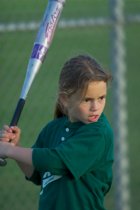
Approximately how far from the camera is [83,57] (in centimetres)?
364

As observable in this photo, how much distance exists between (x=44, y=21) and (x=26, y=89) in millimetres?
380

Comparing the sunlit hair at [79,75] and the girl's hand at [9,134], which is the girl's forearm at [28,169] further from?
the sunlit hair at [79,75]

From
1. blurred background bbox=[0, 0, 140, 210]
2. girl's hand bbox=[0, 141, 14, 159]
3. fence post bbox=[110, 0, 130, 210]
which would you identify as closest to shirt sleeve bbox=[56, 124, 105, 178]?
girl's hand bbox=[0, 141, 14, 159]

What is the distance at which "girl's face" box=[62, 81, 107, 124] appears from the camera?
348 cm

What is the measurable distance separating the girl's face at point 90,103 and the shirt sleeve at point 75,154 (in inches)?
2.3

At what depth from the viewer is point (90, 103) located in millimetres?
3480

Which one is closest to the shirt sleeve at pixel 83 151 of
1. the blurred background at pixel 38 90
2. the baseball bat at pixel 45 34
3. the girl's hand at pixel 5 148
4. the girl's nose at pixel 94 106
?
the girl's nose at pixel 94 106

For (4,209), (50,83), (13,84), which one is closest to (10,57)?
(50,83)

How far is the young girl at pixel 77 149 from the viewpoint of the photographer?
3.47m

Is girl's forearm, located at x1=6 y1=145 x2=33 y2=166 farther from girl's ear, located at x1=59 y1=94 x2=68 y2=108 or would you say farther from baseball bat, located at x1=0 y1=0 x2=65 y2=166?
baseball bat, located at x1=0 y1=0 x2=65 y2=166

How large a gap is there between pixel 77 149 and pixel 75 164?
0.07 meters

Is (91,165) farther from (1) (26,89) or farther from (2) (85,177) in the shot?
(1) (26,89)

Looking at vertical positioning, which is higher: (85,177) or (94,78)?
(94,78)

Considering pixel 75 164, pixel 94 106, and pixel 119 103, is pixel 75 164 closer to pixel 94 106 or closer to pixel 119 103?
pixel 94 106
